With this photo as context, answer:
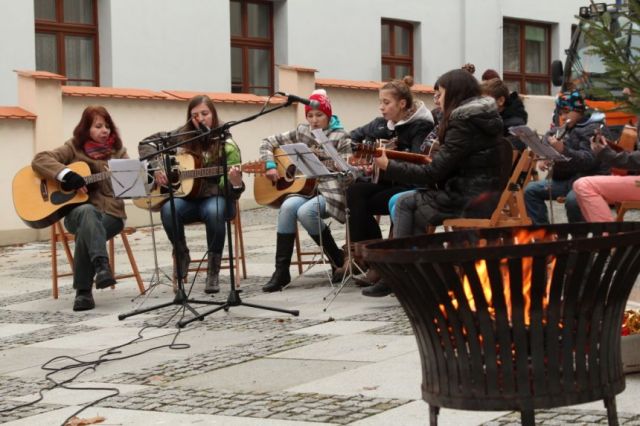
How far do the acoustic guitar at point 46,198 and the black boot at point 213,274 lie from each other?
41.5 inches

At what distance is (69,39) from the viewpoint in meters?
20.4

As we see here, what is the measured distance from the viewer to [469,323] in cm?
402

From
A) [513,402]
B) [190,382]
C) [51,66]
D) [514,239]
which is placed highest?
[51,66]

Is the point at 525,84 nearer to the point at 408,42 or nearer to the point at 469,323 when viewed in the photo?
the point at 408,42

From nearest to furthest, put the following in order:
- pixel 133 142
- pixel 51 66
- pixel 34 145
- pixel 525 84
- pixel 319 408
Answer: pixel 319 408 → pixel 34 145 → pixel 133 142 → pixel 51 66 → pixel 525 84

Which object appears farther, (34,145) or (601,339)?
(34,145)

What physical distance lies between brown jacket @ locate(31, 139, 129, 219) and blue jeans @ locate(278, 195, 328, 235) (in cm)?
127

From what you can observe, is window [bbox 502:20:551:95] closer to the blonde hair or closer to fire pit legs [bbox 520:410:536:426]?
the blonde hair

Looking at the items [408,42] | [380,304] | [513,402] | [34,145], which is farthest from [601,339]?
[408,42]

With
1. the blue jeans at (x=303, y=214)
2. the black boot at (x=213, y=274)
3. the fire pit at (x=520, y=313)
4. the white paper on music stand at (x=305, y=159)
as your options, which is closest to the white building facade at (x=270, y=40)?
the black boot at (x=213, y=274)

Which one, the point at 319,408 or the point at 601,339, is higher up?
the point at 601,339

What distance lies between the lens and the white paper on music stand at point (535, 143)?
33.9 ft

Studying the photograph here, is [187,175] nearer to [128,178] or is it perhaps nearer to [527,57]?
[128,178]

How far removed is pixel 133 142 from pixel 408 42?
32.6 feet
